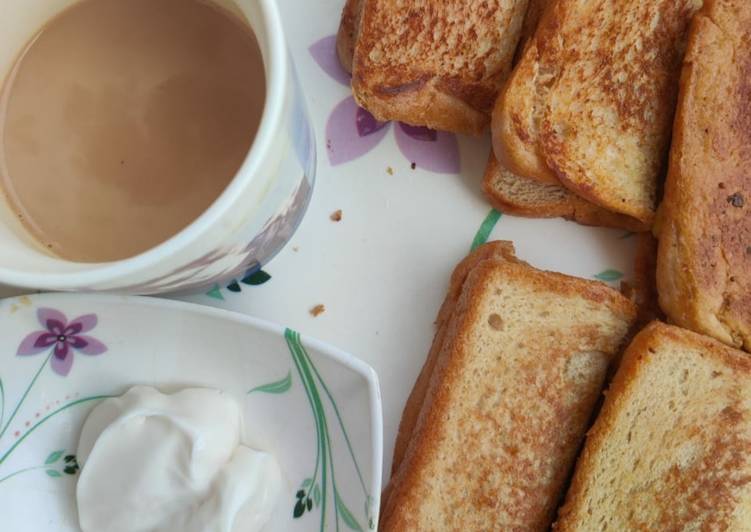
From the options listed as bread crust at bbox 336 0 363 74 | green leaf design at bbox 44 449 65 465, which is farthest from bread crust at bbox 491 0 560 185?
green leaf design at bbox 44 449 65 465

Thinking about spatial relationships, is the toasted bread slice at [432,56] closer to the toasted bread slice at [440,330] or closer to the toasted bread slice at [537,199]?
the toasted bread slice at [537,199]

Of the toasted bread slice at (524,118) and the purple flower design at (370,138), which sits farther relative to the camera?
the purple flower design at (370,138)

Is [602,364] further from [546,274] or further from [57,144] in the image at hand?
[57,144]

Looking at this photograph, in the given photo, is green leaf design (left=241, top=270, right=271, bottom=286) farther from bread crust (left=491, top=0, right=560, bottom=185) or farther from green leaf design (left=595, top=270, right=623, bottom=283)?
green leaf design (left=595, top=270, right=623, bottom=283)

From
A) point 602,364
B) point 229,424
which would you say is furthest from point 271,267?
point 602,364

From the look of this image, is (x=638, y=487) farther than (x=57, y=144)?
Yes

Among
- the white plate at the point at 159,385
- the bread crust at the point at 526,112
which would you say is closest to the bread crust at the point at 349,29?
the bread crust at the point at 526,112
